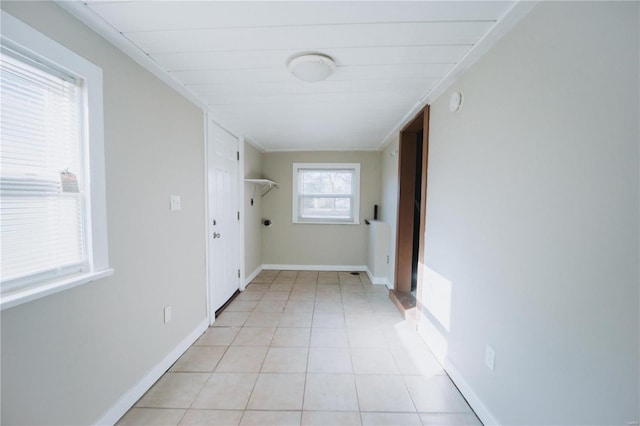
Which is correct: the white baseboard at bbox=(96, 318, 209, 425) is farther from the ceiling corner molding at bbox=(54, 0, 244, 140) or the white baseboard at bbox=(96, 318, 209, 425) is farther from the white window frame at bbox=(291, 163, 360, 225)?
the white window frame at bbox=(291, 163, 360, 225)

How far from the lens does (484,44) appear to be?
4.29 feet

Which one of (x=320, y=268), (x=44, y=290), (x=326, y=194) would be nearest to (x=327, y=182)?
(x=326, y=194)

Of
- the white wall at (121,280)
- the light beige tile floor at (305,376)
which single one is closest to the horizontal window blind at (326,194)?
the light beige tile floor at (305,376)

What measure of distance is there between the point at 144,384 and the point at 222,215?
161 centimetres

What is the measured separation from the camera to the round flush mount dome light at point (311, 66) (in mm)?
1434

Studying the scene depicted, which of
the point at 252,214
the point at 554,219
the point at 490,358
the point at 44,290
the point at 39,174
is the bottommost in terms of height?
the point at 490,358

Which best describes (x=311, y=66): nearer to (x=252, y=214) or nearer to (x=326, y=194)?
(x=252, y=214)

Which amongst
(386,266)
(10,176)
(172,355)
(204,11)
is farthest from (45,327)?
(386,266)

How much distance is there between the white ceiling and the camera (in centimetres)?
111

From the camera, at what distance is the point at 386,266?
3623 mm

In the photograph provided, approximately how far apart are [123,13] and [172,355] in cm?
219

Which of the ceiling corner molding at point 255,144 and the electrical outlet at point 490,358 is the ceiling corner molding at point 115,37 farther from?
the electrical outlet at point 490,358

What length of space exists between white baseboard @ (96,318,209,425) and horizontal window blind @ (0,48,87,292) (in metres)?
0.84

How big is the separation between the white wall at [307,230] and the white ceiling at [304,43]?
74.4 inches
